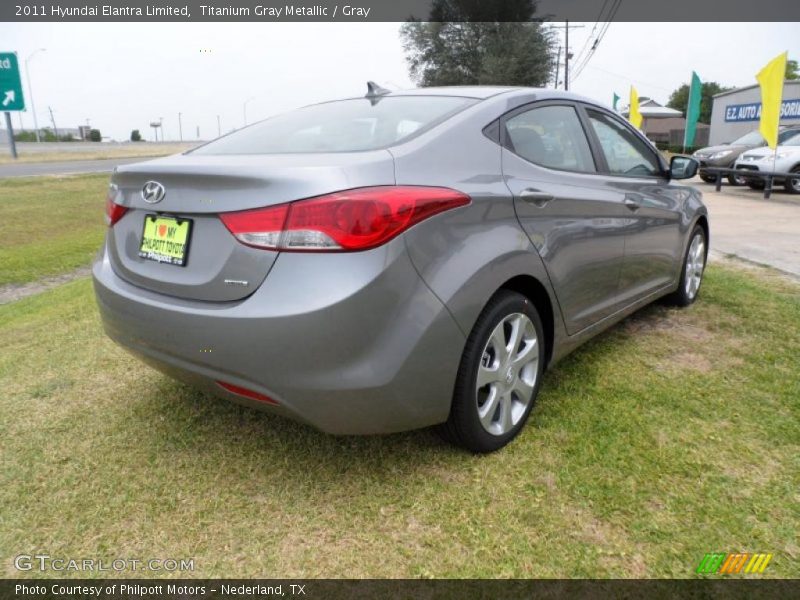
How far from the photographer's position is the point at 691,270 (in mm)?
4434

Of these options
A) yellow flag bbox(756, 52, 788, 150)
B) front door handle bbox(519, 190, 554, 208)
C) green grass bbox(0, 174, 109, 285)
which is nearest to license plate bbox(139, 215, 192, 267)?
front door handle bbox(519, 190, 554, 208)

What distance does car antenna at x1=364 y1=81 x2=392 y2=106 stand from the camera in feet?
9.82

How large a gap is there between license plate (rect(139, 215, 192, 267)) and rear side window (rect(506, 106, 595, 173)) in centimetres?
136

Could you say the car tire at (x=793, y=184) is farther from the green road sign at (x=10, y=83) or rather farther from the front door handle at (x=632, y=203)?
the green road sign at (x=10, y=83)

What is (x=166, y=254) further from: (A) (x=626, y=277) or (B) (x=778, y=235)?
(B) (x=778, y=235)

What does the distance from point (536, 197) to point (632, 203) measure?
1.08 metres

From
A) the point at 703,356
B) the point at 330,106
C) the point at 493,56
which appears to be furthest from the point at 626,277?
the point at 493,56

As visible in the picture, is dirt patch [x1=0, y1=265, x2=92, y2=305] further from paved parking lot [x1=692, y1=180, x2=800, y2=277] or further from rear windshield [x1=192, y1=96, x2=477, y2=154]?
paved parking lot [x1=692, y1=180, x2=800, y2=277]

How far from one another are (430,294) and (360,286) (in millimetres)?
277

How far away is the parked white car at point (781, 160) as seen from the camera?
1352 cm

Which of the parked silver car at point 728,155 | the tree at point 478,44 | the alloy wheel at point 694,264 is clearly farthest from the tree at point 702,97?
the alloy wheel at point 694,264

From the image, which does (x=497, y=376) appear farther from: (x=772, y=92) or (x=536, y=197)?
(x=772, y=92)

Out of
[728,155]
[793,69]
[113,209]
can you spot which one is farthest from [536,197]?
[793,69]

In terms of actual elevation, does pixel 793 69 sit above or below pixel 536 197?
above
